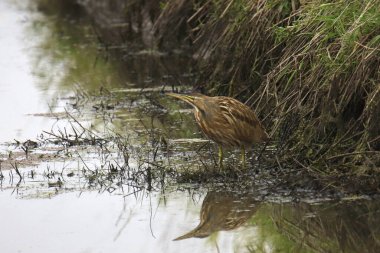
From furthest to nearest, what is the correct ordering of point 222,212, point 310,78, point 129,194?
point 310,78 → point 129,194 → point 222,212

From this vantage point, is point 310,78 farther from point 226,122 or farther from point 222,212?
point 222,212

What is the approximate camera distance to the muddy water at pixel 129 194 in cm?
605

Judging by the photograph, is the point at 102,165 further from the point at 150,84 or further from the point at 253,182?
the point at 150,84

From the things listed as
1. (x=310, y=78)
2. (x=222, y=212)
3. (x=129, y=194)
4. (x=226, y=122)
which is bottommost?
(x=222, y=212)

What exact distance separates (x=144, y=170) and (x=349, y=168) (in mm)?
1449

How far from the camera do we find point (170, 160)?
788cm

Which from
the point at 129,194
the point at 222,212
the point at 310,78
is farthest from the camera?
the point at 310,78

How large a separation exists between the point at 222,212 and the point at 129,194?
755 millimetres

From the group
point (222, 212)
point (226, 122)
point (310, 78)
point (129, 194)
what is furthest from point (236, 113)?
point (222, 212)

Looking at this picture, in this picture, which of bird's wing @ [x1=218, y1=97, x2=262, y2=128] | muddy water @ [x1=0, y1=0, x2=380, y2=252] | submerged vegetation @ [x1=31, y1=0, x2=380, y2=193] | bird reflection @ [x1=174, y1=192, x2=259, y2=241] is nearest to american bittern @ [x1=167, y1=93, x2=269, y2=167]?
bird's wing @ [x1=218, y1=97, x2=262, y2=128]

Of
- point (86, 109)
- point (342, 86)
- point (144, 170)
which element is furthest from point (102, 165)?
point (86, 109)

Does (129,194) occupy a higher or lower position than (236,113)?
lower

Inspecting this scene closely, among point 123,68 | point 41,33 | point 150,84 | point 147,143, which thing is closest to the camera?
point 147,143

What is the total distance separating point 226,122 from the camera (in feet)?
25.0
